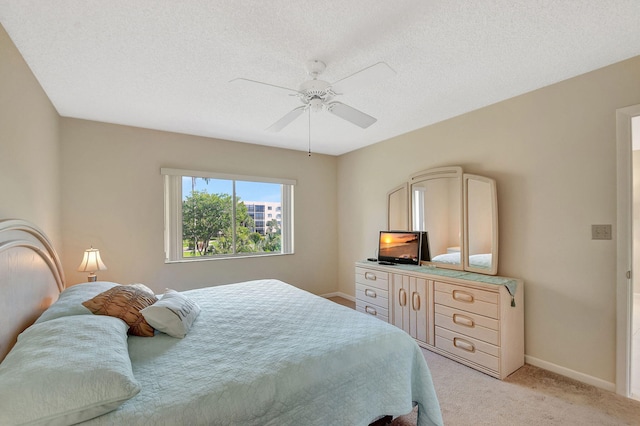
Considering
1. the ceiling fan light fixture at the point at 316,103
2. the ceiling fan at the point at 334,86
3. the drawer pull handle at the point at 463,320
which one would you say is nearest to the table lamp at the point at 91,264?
the ceiling fan at the point at 334,86

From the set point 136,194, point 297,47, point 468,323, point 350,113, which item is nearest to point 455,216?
point 468,323

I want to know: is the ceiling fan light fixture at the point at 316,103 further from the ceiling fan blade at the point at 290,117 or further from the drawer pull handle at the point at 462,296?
the drawer pull handle at the point at 462,296

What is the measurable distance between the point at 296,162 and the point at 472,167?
2613mm

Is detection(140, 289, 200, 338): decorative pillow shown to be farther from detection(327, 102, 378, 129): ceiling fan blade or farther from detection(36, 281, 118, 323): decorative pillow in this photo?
detection(327, 102, 378, 129): ceiling fan blade

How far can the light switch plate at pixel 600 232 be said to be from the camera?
2271mm

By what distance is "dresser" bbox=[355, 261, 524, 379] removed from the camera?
2.51 m

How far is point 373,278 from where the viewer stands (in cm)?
365

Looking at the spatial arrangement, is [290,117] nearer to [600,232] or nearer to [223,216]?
[223,216]

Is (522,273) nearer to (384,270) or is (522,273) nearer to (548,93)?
(384,270)

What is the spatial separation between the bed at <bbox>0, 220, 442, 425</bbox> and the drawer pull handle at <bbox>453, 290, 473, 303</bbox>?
1.15m

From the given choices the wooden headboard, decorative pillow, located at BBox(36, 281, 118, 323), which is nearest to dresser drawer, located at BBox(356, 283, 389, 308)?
decorative pillow, located at BBox(36, 281, 118, 323)

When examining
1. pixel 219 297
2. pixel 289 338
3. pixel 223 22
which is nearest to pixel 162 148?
pixel 219 297

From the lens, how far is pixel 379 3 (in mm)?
1560

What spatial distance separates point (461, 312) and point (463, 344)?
11.4 inches
